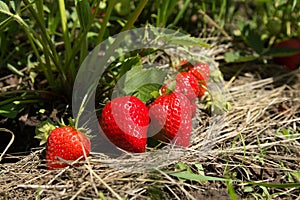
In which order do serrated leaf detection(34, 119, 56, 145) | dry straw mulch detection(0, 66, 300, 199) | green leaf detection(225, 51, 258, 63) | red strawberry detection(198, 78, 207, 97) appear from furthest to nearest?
green leaf detection(225, 51, 258, 63) < red strawberry detection(198, 78, 207, 97) < serrated leaf detection(34, 119, 56, 145) < dry straw mulch detection(0, 66, 300, 199)

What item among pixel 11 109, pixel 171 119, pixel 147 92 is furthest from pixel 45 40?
pixel 171 119

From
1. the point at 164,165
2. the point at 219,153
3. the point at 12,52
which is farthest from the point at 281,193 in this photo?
the point at 12,52

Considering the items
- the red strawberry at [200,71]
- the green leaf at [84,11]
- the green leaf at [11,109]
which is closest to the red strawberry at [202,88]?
the red strawberry at [200,71]

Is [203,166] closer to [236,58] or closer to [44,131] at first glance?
[44,131]

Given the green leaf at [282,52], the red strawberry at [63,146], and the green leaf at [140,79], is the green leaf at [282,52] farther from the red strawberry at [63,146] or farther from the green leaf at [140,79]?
the red strawberry at [63,146]

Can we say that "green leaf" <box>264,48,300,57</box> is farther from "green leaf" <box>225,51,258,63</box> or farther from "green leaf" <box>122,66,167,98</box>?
"green leaf" <box>122,66,167,98</box>

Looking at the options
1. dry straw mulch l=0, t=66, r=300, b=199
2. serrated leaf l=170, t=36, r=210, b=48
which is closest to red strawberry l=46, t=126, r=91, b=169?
dry straw mulch l=0, t=66, r=300, b=199
